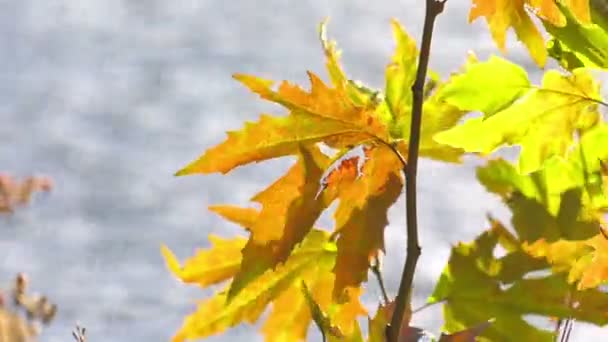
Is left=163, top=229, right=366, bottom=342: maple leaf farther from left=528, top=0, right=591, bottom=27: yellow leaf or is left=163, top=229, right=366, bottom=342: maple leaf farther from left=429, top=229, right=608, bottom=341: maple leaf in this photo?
left=528, top=0, right=591, bottom=27: yellow leaf

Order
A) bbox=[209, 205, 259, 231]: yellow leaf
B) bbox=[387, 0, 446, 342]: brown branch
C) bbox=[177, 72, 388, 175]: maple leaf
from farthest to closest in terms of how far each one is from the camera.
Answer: bbox=[209, 205, 259, 231]: yellow leaf
bbox=[177, 72, 388, 175]: maple leaf
bbox=[387, 0, 446, 342]: brown branch

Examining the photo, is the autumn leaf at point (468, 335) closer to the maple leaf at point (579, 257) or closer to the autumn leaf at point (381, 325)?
the autumn leaf at point (381, 325)

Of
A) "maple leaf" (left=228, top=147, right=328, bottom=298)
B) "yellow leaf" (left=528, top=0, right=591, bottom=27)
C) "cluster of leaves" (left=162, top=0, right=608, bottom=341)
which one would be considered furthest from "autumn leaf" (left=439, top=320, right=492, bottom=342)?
"yellow leaf" (left=528, top=0, right=591, bottom=27)

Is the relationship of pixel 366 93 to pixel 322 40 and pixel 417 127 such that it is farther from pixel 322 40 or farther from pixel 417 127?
pixel 417 127

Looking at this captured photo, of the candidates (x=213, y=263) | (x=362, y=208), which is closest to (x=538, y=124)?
(x=362, y=208)

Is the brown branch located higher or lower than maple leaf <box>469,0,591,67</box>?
lower

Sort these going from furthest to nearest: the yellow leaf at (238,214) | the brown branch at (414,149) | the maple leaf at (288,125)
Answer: the yellow leaf at (238,214), the maple leaf at (288,125), the brown branch at (414,149)

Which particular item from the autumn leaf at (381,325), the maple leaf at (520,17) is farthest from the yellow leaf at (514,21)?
the autumn leaf at (381,325)

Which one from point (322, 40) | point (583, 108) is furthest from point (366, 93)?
point (583, 108)
